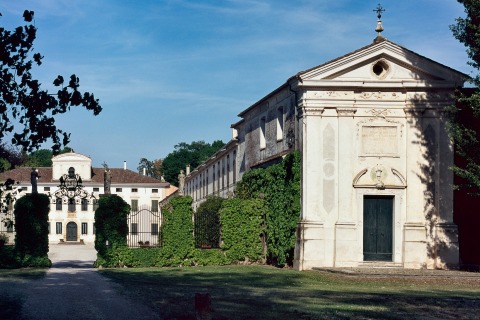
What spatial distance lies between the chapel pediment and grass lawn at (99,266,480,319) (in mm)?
7476

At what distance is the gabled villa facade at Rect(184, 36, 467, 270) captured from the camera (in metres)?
27.8

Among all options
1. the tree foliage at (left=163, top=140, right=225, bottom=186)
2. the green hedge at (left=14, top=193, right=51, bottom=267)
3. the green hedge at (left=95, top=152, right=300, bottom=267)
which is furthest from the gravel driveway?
the tree foliage at (left=163, top=140, right=225, bottom=186)

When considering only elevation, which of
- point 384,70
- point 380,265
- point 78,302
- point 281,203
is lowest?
point 380,265

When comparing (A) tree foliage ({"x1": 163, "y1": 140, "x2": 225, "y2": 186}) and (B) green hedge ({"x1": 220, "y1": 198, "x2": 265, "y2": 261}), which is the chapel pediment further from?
(A) tree foliage ({"x1": 163, "y1": 140, "x2": 225, "y2": 186})

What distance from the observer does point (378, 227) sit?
1112 inches

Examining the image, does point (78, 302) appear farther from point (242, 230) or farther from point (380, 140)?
point (242, 230)

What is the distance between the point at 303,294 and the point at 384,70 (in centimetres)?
1274

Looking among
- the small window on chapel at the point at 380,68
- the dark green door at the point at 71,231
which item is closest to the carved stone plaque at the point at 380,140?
the small window on chapel at the point at 380,68

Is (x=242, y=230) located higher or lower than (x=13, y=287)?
higher

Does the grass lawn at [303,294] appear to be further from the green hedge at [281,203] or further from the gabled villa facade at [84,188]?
the gabled villa facade at [84,188]

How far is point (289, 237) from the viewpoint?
94.6ft

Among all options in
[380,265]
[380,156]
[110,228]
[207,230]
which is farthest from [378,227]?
[110,228]

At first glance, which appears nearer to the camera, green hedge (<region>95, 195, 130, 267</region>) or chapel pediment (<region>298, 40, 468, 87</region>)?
chapel pediment (<region>298, 40, 468, 87</region>)

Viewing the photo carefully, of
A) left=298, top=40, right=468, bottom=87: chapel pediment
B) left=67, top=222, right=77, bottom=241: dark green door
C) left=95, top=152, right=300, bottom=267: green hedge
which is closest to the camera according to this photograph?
left=298, top=40, right=468, bottom=87: chapel pediment
